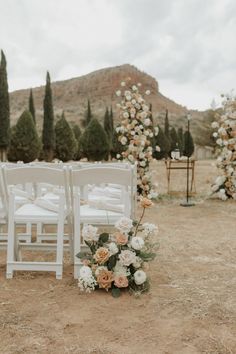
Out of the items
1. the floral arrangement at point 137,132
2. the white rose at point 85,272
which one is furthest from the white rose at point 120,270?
the floral arrangement at point 137,132

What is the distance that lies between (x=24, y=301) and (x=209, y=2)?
245 inches

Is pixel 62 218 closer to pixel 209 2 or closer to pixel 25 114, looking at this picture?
pixel 209 2

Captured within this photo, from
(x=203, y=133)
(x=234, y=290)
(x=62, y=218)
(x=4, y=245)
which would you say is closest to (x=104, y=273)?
(x=62, y=218)

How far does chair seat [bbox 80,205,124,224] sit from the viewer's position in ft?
12.4

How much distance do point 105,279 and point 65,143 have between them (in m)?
21.1

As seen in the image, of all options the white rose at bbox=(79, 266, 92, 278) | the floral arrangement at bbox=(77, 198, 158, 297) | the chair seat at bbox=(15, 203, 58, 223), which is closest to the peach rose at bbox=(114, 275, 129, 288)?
the floral arrangement at bbox=(77, 198, 158, 297)

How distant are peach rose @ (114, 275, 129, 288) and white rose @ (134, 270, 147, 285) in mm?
75

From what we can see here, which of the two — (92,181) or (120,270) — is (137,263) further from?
(92,181)

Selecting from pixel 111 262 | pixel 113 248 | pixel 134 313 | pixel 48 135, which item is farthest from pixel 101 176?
pixel 48 135

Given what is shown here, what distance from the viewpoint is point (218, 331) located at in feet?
8.91

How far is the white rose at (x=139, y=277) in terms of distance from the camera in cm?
343

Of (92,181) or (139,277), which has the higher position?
(92,181)

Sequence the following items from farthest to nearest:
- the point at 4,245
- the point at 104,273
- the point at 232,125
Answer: the point at 232,125 < the point at 4,245 < the point at 104,273

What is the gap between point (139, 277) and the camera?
135 inches
